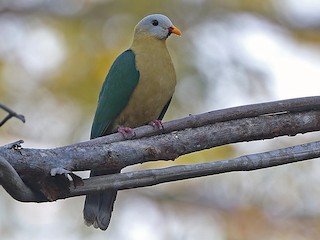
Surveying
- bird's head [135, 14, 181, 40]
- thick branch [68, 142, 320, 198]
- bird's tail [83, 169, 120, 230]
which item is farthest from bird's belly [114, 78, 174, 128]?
thick branch [68, 142, 320, 198]

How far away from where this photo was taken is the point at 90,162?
2406 millimetres

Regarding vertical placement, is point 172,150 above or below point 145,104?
above

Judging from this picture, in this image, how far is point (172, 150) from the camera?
2.65 meters

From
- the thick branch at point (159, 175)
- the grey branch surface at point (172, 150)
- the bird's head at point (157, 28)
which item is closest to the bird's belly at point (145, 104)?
the bird's head at point (157, 28)

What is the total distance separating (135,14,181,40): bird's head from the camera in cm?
419

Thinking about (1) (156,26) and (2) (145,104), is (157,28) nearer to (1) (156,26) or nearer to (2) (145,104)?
(1) (156,26)

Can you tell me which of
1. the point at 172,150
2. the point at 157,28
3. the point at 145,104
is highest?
the point at 172,150

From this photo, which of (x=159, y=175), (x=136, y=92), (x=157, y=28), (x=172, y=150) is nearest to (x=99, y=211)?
(x=172, y=150)

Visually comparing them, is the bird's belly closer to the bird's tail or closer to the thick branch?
the bird's tail

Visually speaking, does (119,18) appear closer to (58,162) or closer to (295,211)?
(295,211)

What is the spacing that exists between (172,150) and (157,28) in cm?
169

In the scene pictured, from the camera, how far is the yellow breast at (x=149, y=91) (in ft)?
12.6

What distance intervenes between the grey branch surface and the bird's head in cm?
147

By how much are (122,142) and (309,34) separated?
399 cm
